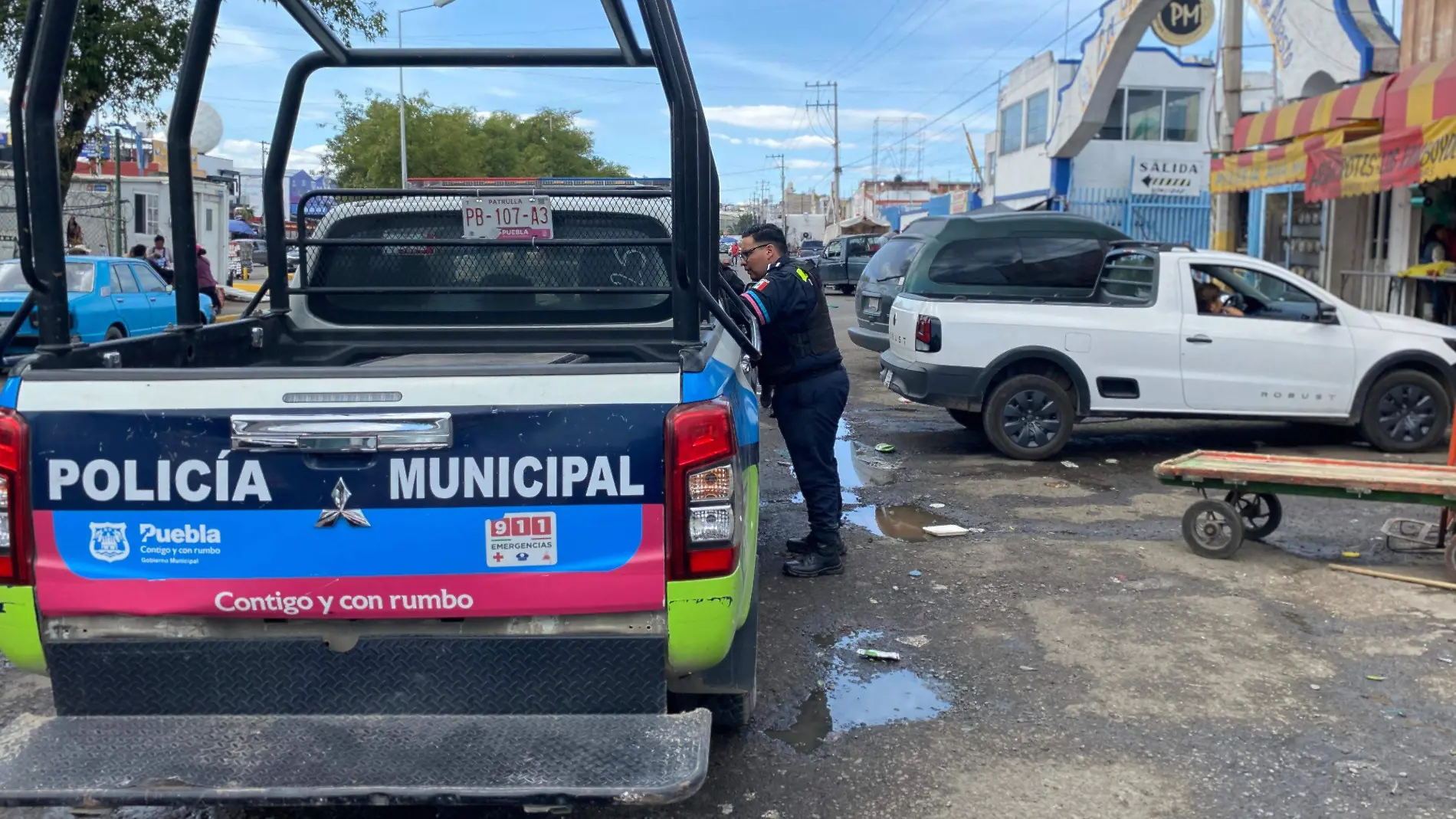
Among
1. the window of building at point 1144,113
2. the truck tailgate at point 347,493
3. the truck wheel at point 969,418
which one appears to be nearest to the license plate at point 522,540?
the truck tailgate at point 347,493

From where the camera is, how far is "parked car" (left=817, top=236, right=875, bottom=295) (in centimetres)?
3212

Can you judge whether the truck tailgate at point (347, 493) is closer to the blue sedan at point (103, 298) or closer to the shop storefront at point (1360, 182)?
the shop storefront at point (1360, 182)

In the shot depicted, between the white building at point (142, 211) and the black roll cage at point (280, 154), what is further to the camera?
the white building at point (142, 211)

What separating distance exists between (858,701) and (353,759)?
2329 millimetres

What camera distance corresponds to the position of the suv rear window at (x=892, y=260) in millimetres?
13398

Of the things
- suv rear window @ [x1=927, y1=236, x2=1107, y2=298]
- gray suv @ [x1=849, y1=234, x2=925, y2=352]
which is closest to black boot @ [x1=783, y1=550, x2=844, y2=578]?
suv rear window @ [x1=927, y1=236, x2=1107, y2=298]

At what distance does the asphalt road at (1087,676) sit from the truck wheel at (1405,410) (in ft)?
5.86

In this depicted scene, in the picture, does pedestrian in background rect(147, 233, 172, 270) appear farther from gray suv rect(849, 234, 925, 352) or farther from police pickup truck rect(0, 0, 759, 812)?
police pickup truck rect(0, 0, 759, 812)

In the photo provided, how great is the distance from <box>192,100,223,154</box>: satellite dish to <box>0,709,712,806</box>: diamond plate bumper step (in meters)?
18.7

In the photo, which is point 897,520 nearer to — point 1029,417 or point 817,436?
point 817,436

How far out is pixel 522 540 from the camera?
10.0 feet

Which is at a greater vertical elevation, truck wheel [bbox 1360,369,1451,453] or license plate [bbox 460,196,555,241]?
license plate [bbox 460,196,555,241]

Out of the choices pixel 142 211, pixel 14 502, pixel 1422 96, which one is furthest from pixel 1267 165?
pixel 142 211

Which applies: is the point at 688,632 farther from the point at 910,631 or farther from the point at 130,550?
the point at 910,631
